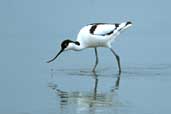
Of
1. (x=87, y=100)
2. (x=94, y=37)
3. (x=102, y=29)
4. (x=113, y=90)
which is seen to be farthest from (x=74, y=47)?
(x=87, y=100)

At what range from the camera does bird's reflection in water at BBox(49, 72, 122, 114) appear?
10594 millimetres

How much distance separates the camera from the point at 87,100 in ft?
37.0

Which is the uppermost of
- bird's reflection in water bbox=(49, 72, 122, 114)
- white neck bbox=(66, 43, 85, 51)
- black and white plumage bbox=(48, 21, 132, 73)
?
black and white plumage bbox=(48, 21, 132, 73)

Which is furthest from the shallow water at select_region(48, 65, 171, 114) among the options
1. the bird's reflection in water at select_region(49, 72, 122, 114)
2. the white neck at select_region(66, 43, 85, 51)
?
the white neck at select_region(66, 43, 85, 51)

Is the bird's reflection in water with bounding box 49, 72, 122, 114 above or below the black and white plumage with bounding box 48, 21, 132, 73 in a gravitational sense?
below

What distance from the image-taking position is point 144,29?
884 inches

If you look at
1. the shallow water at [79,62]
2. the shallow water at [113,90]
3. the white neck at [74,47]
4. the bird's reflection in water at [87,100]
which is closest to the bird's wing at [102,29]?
the white neck at [74,47]

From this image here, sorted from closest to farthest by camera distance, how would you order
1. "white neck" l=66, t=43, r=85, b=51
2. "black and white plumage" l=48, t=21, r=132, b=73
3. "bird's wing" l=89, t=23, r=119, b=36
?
"white neck" l=66, t=43, r=85, b=51 → "black and white plumage" l=48, t=21, r=132, b=73 → "bird's wing" l=89, t=23, r=119, b=36

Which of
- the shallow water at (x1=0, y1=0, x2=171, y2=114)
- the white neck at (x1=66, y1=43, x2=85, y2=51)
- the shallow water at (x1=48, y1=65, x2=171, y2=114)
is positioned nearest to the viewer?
the shallow water at (x1=48, y1=65, x2=171, y2=114)

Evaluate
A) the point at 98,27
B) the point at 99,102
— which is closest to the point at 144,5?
the point at 98,27

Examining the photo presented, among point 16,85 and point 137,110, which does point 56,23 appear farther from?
point 137,110

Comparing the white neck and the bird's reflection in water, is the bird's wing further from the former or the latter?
the bird's reflection in water

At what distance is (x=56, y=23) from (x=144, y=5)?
16.4 ft

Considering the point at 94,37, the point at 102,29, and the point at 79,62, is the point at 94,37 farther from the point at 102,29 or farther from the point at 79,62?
the point at 79,62
